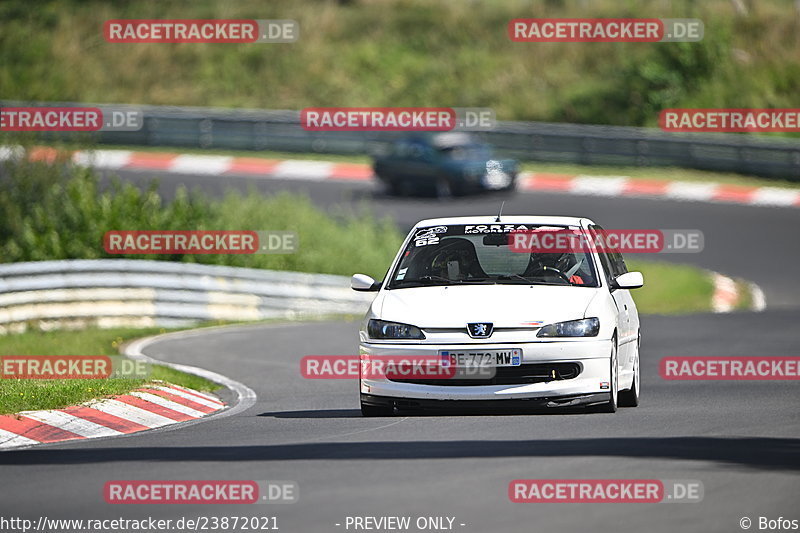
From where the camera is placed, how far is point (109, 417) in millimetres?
12000

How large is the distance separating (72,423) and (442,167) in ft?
77.2

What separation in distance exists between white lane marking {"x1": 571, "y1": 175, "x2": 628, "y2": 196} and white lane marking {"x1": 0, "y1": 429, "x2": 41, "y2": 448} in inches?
973

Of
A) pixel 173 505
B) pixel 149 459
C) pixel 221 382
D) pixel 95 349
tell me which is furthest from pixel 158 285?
pixel 173 505

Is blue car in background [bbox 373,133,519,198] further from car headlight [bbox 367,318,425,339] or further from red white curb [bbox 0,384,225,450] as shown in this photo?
car headlight [bbox 367,318,425,339]

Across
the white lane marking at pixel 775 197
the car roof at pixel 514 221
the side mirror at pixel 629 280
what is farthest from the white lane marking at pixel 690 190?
the side mirror at pixel 629 280

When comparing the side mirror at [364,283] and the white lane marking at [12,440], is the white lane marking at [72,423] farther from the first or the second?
the side mirror at [364,283]

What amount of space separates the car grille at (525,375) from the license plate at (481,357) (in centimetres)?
5

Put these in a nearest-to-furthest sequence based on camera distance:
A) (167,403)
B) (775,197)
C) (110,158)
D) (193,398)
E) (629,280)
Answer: (629,280)
(167,403)
(193,398)
(775,197)
(110,158)

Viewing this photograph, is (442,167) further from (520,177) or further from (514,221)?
(514,221)

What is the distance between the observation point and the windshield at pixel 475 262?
11.9 metres

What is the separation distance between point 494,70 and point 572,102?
15.1ft

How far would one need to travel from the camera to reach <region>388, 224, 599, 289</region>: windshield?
11.9m

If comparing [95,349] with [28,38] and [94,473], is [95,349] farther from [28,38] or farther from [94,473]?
[28,38]

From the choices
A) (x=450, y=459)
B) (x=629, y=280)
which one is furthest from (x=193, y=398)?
(x=450, y=459)
